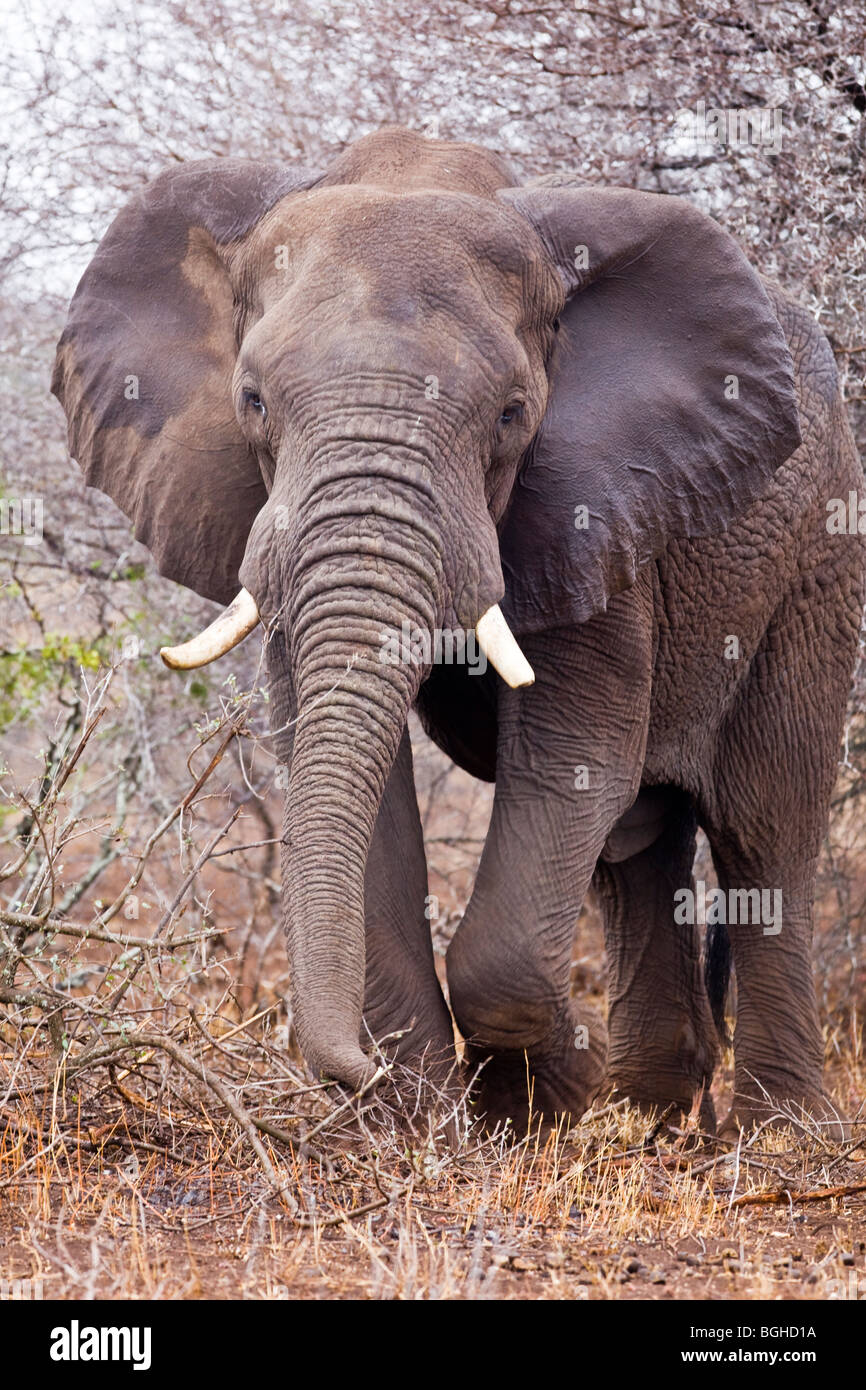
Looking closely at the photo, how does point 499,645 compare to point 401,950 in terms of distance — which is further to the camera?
point 401,950

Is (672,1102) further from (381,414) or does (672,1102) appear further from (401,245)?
(401,245)

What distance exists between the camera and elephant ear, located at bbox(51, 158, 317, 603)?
211 inches

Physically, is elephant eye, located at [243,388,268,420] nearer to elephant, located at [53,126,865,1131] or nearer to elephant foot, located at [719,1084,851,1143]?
elephant, located at [53,126,865,1131]

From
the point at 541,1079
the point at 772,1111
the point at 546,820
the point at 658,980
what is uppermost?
the point at 546,820

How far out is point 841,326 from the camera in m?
7.88

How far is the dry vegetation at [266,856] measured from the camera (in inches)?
158

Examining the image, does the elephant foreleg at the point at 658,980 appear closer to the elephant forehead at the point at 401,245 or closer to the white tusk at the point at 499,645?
the white tusk at the point at 499,645

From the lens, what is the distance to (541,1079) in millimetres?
5859

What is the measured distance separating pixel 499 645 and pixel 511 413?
27.6 inches

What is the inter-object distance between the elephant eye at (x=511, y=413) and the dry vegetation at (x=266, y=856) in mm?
972

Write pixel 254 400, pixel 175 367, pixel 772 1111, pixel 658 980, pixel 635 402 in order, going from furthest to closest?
pixel 658 980, pixel 772 1111, pixel 175 367, pixel 635 402, pixel 254 400

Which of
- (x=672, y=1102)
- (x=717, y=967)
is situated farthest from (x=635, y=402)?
(x=717, y=967)

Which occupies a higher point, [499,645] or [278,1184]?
[499,645]

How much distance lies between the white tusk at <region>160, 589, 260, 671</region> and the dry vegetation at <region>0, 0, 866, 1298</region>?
191 millimetres
